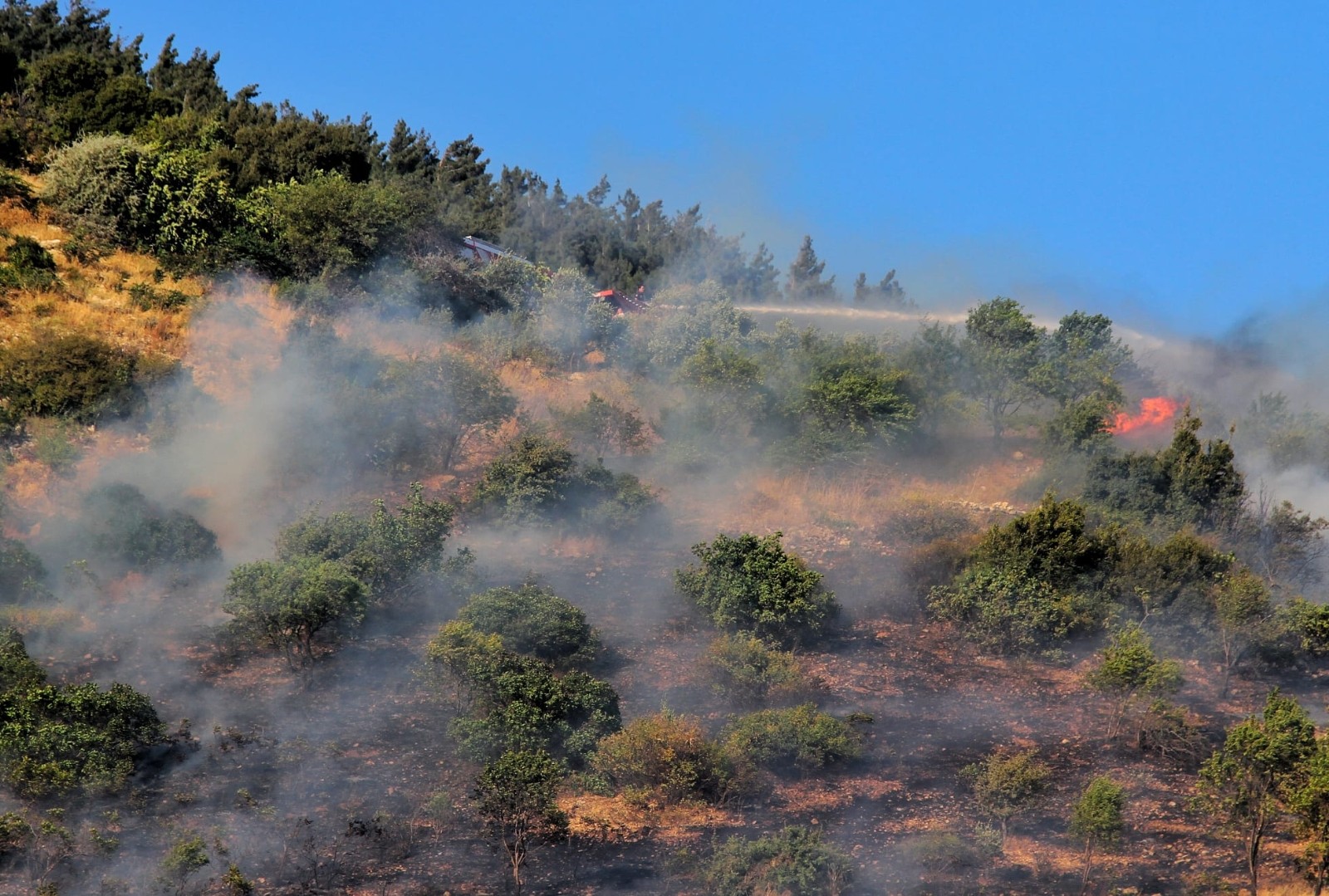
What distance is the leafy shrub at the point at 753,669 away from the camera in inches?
768

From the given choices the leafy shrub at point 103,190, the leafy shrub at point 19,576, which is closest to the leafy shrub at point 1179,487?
the leafy shrub at point 19,576

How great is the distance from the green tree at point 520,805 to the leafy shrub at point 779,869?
2052 mm

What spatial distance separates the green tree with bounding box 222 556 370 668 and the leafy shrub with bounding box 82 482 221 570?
262 cm

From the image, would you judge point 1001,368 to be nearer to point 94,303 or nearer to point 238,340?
point 238,340

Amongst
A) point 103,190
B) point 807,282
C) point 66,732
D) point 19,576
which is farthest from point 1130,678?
point 807,282

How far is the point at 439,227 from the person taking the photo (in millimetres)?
37469

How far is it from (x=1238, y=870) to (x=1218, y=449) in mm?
14182

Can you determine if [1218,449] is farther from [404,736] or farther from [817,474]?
[404,736]

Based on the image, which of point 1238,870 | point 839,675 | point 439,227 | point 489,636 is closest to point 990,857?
point 1238,870

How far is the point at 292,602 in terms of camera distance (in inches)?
747

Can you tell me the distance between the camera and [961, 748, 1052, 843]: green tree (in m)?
16.3

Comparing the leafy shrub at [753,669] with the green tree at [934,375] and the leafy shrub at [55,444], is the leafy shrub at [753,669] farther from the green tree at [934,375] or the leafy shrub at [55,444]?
the green tree at [934,375]

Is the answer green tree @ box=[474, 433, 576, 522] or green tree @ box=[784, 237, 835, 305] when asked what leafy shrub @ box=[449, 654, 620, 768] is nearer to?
green tree @ box=[474, 433, 576, 522]

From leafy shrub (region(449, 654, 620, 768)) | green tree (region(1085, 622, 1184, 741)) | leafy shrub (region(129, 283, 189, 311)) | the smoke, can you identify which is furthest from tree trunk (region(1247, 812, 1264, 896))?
leafy shrub (region(129, 283, 189, 311))
